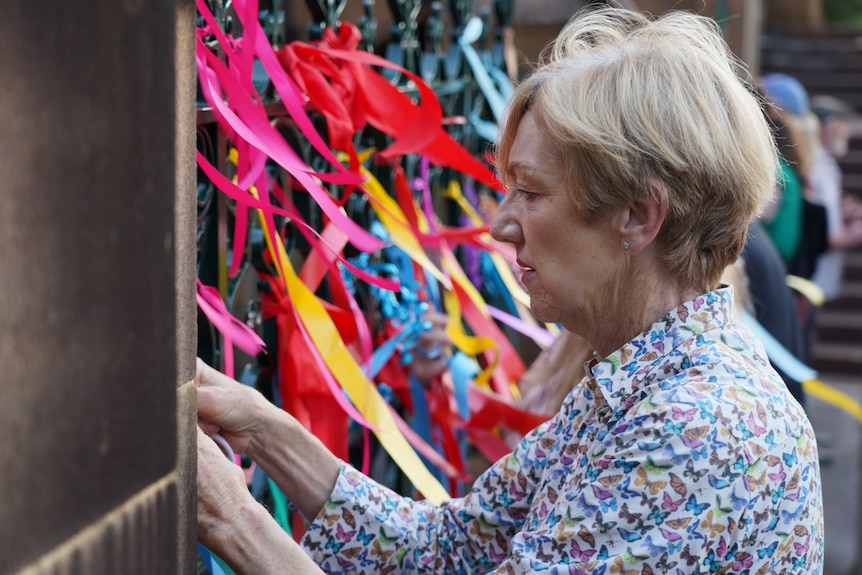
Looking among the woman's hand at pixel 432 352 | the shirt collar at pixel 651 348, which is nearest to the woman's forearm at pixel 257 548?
the shirt collar at pixel 651 348

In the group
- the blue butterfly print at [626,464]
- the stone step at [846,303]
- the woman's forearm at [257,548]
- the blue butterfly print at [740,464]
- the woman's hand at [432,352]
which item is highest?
the blue butterfly print at [740,464]

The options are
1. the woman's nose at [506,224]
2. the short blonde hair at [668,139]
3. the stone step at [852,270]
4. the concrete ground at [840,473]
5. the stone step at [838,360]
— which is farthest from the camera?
the stone step at [852,270]

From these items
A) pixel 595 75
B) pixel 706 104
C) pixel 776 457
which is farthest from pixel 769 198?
pixel 776 457

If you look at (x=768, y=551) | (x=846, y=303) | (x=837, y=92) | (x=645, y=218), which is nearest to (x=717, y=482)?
(x=768, y=551)

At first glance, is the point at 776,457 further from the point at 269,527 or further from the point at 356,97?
the point at 356,97

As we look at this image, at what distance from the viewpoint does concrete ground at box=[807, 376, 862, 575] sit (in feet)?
18.5

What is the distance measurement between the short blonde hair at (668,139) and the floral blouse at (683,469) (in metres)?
0.10

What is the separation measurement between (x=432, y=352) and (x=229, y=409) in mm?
1021

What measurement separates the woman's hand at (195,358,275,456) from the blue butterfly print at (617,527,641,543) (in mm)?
615

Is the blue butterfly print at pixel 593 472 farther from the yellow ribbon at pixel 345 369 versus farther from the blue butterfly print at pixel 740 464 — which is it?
the yellow ribbon at pixel 345 369

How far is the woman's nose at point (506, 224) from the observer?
1648 millimetres

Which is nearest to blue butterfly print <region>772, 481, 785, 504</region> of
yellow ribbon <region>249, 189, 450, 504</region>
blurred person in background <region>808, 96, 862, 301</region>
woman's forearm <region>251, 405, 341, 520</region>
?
woman's forearm <region>251, 405, 341, 520</region>

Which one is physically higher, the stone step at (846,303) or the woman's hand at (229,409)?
the woman's hand at (229,409)

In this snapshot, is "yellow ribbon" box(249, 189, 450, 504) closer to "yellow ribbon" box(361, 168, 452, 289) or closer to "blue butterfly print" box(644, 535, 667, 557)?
"yellow ribbon" box(361, 168, 452, 289)
